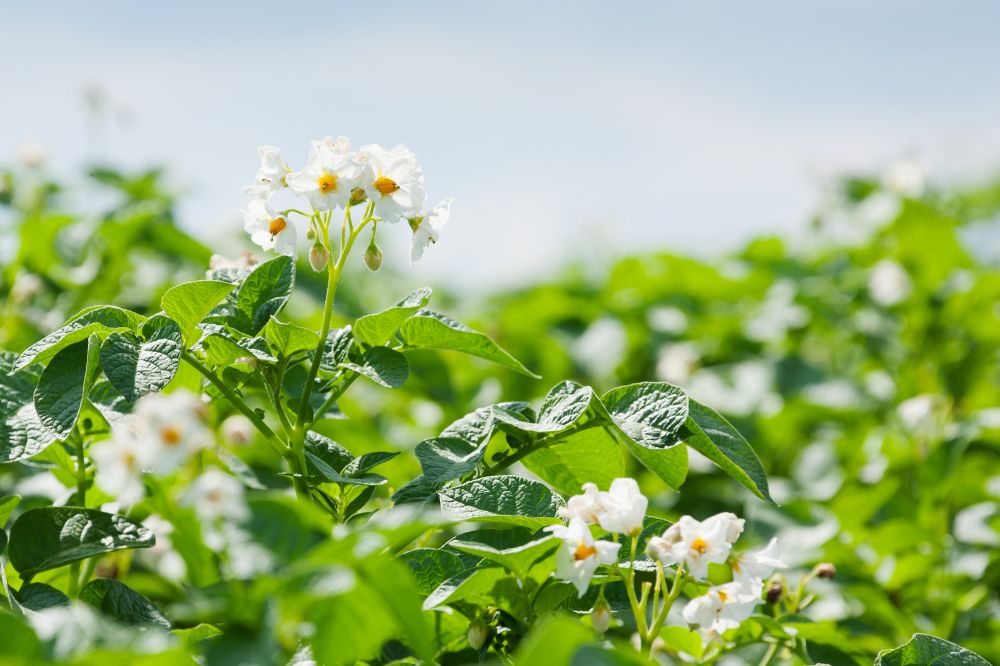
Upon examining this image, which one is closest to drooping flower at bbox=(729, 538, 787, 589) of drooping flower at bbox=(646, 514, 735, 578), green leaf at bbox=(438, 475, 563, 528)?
drooping flower at bbox=(646, 514, 735, 578)

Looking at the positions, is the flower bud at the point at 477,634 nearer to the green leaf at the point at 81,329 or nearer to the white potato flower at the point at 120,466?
the white potato flower at the point at 120,466

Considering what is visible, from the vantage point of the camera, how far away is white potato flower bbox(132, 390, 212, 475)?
76 centimetres

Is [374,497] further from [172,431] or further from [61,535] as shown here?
[172,431]

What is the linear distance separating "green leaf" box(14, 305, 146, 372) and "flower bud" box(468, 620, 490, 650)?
0.50 metres

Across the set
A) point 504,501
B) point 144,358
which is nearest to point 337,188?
point 144,358

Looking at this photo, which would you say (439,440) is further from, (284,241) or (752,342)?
(752,342)

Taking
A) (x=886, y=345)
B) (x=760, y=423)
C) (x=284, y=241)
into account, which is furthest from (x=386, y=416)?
(x=284, y=241)

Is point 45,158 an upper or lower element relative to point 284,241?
lower

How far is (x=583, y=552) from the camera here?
0.95 metres

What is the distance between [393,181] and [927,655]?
2.62 feet

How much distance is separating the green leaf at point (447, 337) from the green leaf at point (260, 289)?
15 centimetres

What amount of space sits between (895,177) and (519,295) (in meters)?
1.47

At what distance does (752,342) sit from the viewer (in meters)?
3.29

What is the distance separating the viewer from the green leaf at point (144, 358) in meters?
0.99
